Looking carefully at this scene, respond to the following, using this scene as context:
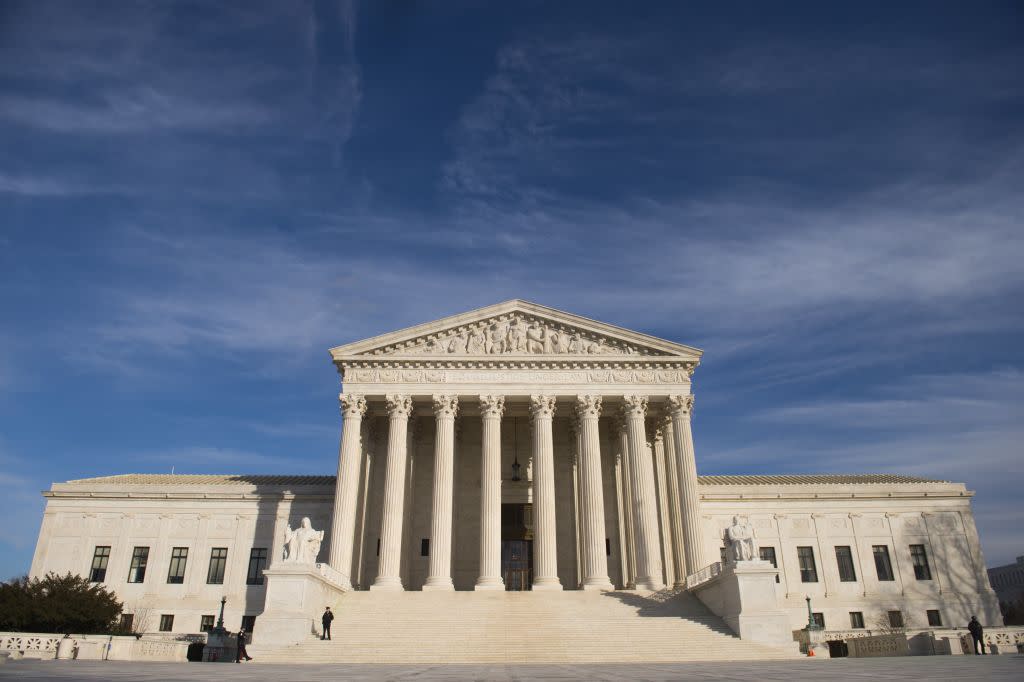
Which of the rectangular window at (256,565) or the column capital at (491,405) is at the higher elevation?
the column capital at (491,405)

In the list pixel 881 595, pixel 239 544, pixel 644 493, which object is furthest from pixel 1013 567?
pixel 239 544

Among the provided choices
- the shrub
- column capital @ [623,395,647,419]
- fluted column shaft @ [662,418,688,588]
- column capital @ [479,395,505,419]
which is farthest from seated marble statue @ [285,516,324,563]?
column capital @ [623,395,647,419]

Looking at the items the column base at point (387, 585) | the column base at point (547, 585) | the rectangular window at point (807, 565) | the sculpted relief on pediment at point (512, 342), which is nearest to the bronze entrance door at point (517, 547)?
the column base at point (547, 585)

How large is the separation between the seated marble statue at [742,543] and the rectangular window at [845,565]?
64.1 feet

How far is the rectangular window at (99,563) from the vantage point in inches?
1751

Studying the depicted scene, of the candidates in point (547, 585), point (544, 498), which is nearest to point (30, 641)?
point (547, 585)

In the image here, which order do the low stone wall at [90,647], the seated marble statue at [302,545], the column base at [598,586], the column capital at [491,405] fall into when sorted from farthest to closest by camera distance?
the column capital at [491,405]
the column base at [598,586]
the seated marble statue at [302,545]
the low stone wall at [90,647]

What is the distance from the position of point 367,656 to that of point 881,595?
1404 inches

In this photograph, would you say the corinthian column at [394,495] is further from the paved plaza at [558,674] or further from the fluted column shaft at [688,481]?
the paved plaza at [558,674]

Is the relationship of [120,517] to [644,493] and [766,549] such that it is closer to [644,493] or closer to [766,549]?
[644,493]

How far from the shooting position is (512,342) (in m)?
42.7

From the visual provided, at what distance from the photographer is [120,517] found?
151 feet

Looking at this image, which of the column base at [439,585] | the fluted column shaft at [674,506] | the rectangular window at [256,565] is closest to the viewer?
the column base at [439,585]

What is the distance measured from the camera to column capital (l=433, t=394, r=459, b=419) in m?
41.0
